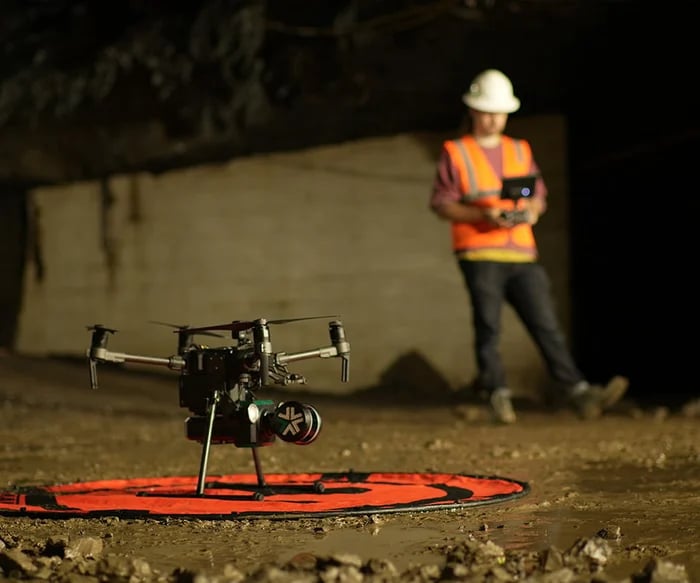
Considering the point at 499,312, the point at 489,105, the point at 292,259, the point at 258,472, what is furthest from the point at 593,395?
the point at 258,472

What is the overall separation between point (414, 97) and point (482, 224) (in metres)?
1.92

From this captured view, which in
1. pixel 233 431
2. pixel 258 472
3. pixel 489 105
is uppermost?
pixel 489 105

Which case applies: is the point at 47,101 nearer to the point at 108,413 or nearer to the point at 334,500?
the point at 108,413

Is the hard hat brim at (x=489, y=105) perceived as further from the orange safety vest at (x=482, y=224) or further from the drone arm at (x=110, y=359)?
the drone arm at (x=110, y=359)

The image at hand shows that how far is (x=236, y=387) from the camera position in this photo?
3389mm

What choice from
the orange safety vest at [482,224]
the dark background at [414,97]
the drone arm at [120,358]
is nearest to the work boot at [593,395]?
the orange safety vest at [482,224]

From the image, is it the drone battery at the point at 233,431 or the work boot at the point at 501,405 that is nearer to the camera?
the drone battery at the point at 233,431

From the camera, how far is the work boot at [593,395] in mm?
6270

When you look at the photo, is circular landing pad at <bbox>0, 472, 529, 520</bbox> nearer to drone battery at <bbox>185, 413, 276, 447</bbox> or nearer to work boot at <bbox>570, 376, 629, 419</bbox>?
drone battery at <bbox>185, 413, 276, 447</bbox>

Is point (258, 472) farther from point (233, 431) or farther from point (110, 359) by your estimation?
point (110, 359)

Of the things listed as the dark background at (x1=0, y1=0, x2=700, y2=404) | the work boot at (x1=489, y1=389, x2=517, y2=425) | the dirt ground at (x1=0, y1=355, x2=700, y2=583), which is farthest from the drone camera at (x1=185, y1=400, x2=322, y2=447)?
the dark background at (x1=0, y1=0, x2=700, y2=404)

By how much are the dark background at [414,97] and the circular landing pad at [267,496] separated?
3.87 meters

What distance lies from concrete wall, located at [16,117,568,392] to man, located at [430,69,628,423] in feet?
5.12

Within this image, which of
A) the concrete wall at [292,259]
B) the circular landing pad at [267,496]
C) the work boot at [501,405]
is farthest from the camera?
the concrete wall at [292,259]
